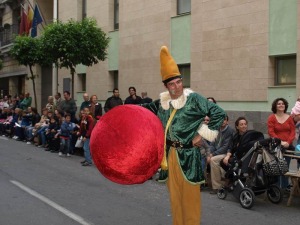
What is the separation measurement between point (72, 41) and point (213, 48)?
497 centimetres

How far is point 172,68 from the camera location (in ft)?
15.9

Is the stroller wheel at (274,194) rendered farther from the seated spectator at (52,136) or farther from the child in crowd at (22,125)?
the child in crowd at (22,125)

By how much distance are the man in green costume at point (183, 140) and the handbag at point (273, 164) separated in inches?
110

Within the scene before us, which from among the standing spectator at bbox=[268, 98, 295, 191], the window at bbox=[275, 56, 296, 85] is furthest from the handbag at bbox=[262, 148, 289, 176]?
the window at bbox=[275, 56, 296, 85]

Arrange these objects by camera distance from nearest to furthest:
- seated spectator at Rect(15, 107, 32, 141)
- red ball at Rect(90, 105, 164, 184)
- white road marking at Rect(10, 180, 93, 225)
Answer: red ball at Rect(90, 105, 164, 184)
white road marking at Rect(10, 180, 93, 225)
seated spectator at Rect(15, 107, 32, 141)

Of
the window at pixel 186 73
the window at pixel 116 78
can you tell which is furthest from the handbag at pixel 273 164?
the window at pixel 116 78

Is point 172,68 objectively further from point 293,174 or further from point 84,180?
point 84,180

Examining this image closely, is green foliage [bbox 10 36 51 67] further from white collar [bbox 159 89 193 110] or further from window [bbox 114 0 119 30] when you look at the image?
white collar [bbox 159 89 193 110]

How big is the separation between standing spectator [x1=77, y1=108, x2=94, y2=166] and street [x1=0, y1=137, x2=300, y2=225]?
1.45 metres

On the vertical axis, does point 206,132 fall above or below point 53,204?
above

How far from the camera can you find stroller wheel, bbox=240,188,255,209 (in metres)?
7.38

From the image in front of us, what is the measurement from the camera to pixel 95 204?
24.5 feet

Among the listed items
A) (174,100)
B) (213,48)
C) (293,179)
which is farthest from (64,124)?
(174,100)

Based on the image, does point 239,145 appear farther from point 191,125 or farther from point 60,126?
point 60,126
